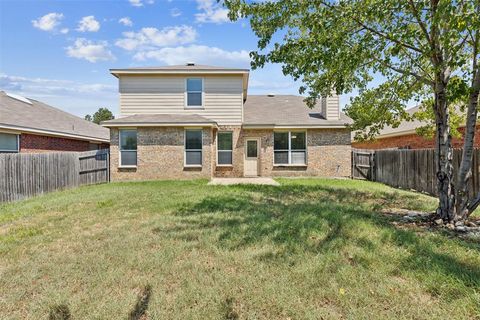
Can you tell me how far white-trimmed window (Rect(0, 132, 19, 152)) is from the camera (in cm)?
1232

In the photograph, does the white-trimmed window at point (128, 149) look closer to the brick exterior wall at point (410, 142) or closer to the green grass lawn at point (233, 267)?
the green grass lawn at point (233, 267)

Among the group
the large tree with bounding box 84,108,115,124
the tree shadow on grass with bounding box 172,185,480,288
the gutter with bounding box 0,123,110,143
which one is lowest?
the tree shadow on grass with bounding box 172,185,480,288

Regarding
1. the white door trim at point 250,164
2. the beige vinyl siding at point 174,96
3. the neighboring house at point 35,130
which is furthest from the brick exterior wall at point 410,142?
the neighboring house at point 35,130

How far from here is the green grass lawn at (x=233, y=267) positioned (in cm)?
297

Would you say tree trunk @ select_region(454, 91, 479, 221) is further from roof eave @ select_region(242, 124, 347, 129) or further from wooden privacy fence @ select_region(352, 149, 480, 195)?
roof eave @ select_region(242, 124, 347, 129)

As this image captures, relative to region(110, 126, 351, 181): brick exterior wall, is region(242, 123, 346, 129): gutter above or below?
above

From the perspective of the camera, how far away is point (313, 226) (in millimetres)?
5559

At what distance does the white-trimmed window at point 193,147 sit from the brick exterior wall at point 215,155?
0.26 metres

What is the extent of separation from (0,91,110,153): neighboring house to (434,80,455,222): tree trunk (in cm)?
1578

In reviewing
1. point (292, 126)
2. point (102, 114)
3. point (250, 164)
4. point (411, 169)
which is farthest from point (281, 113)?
point (102, 114)

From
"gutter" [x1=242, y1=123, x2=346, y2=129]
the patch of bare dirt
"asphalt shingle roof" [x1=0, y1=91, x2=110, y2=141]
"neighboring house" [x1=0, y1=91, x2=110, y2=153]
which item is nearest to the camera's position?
the patch of bare dirt

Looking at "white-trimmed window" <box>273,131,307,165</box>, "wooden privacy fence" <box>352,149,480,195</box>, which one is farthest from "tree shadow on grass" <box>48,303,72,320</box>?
"white-trimmed window" <box>273,131,307,165</box>

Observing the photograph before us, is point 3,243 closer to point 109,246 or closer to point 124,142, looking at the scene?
point 109,246

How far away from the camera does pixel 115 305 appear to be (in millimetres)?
3039
